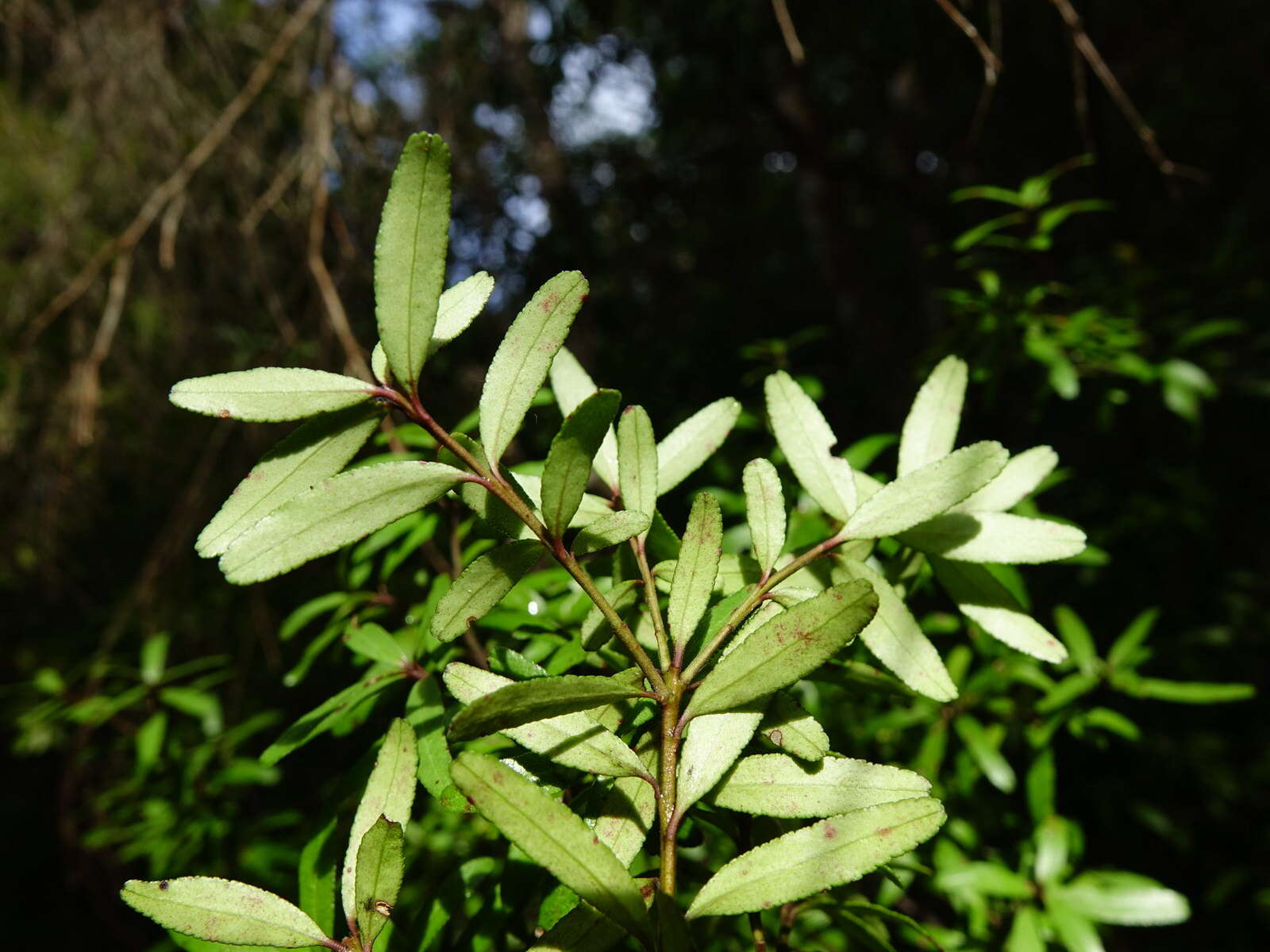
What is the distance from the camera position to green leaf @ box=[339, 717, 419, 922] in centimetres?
47

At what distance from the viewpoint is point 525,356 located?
1.44ft

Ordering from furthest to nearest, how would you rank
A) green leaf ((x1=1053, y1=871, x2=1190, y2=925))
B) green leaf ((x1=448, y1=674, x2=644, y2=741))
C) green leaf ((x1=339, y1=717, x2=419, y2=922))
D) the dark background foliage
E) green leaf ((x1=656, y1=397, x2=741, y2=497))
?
the dark background foliage
green leaf ((x1=1053, y1=871, x2=1190, y2=925))
green leaf ((x1=656, y1=397, x2=741, y2=497))
green leaf ((x1=339, y1=717, x2=419, y2=922))
green leaf ((x1=448, y1=674, x2=644, y2=741))

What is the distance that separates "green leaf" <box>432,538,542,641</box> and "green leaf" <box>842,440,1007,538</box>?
20cm

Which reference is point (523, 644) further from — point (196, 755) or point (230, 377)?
point (196, 755)

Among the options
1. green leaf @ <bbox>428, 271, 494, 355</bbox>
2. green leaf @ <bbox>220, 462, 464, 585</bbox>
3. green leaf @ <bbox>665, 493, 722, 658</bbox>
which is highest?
green leaf @ <bbox>428, 271, 494, 355</bbox>

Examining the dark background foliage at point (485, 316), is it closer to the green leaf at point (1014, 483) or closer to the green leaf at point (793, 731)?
the green leaf at point (1014, 483)

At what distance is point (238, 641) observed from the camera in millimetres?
1822

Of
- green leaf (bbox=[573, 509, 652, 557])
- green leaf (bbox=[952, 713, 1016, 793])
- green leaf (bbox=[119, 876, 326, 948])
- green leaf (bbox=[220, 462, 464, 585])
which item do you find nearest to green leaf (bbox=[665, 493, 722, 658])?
green leaf (bbox=[573, 509, 652, 557])

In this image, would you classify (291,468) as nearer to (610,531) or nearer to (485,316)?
(610,531)

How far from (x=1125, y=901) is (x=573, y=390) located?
843 mm

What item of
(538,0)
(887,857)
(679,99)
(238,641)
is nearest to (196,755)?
(238,641)

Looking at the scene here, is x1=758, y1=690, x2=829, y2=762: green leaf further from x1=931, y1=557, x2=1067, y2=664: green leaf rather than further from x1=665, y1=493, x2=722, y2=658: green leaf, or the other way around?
x1=931, y1=557, x2=1067, y2=664: green leaf

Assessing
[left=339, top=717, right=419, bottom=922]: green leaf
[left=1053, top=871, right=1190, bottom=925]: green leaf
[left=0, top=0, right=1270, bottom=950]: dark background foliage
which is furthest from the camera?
[left=0, top=0, right=1270, bottom=950]: dark background foliage

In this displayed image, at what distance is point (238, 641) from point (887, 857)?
69.5 inches
